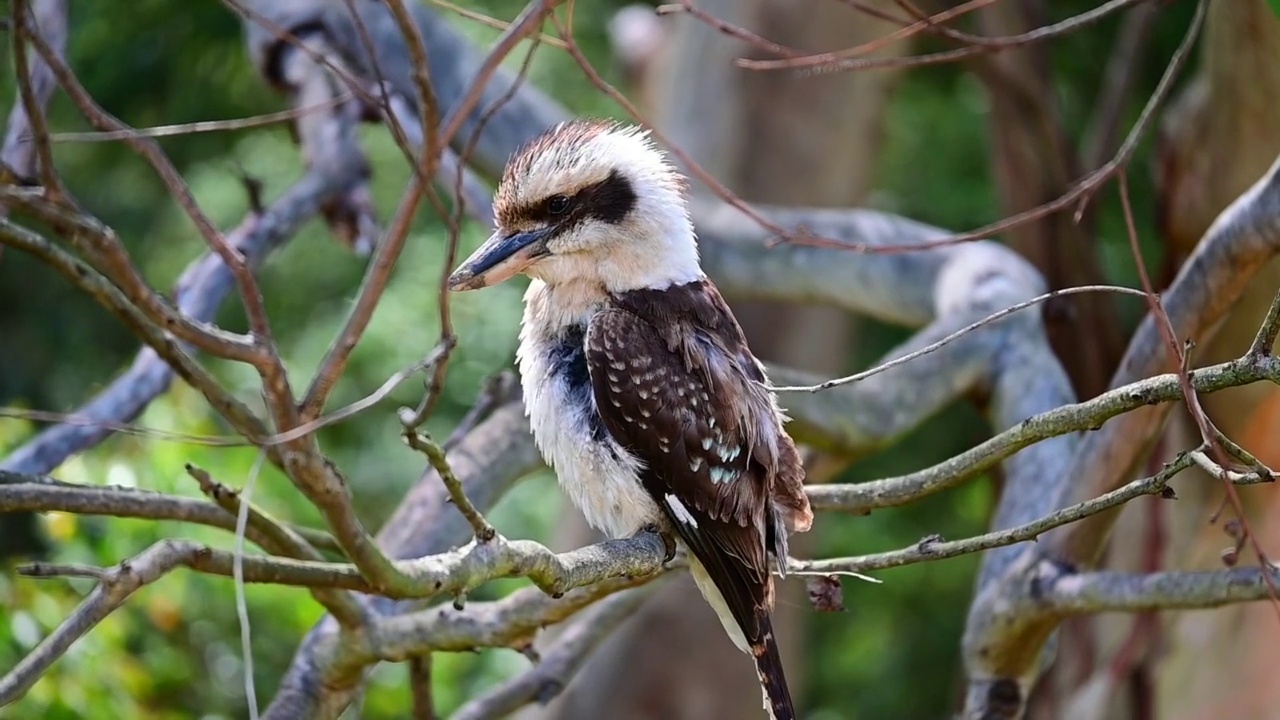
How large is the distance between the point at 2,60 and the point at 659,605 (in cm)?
332

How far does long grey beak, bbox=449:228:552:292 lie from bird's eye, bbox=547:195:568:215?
42 mm

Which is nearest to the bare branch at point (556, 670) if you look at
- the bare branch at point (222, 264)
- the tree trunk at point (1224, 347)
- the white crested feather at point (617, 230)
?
the white crested feather at point (617, 230)

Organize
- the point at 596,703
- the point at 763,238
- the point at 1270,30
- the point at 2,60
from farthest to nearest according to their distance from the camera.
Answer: the point at 596,703, the point at 2,60, the point at 763,238, the point at 1270,30

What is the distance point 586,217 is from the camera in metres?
2.90

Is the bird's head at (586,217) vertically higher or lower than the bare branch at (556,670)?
higher

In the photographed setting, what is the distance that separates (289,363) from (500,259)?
411 cm

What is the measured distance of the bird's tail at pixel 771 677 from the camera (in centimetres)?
267

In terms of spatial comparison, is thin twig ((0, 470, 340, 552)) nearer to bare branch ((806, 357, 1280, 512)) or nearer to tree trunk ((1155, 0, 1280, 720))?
bare branch ((806, 357, 1280, 512))

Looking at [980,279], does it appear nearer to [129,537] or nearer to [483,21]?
[483,21]

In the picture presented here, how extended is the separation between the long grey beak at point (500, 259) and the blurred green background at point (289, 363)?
4.07ft

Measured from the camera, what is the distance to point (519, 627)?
2865 mm

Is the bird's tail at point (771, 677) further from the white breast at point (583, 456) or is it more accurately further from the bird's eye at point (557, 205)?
the bird's eye at point (557, 205)

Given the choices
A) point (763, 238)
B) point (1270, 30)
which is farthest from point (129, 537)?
point (1270, 30)

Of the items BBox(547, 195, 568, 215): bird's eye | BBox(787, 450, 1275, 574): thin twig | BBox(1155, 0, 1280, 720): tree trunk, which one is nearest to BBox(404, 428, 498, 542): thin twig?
BBox(787, 450, 1275, 574): thin twig
